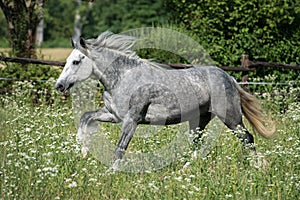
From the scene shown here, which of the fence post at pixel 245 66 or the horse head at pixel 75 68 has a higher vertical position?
the horse head at pixel 75 68

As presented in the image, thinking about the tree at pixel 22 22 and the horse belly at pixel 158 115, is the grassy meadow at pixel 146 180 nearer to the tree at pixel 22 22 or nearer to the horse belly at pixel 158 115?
the horse belly at pixel 158 115

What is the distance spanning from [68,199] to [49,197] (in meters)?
0.16

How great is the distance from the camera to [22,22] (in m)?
12.3

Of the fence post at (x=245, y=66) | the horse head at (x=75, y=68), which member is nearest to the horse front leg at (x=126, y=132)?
the horse head at (x=75, y=68)

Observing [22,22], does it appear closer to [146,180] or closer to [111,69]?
[111,69]

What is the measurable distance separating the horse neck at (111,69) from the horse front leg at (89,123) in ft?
0.93

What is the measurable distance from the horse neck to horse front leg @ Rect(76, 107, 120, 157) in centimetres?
28

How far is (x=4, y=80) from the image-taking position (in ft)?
36.9

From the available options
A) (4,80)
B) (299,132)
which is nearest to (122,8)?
(4,80)

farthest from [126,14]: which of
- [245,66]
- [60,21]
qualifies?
[245,66]

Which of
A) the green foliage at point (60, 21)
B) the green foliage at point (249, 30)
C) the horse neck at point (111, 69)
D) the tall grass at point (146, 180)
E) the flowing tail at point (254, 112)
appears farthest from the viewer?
the green foliage at point (60, 21)

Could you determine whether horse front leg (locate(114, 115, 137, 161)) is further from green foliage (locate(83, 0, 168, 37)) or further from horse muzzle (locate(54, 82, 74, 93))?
green foliage (locate(83, 0, 168, 37))

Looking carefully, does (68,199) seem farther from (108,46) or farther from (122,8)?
(122,8)

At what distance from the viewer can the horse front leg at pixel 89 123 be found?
636cm
